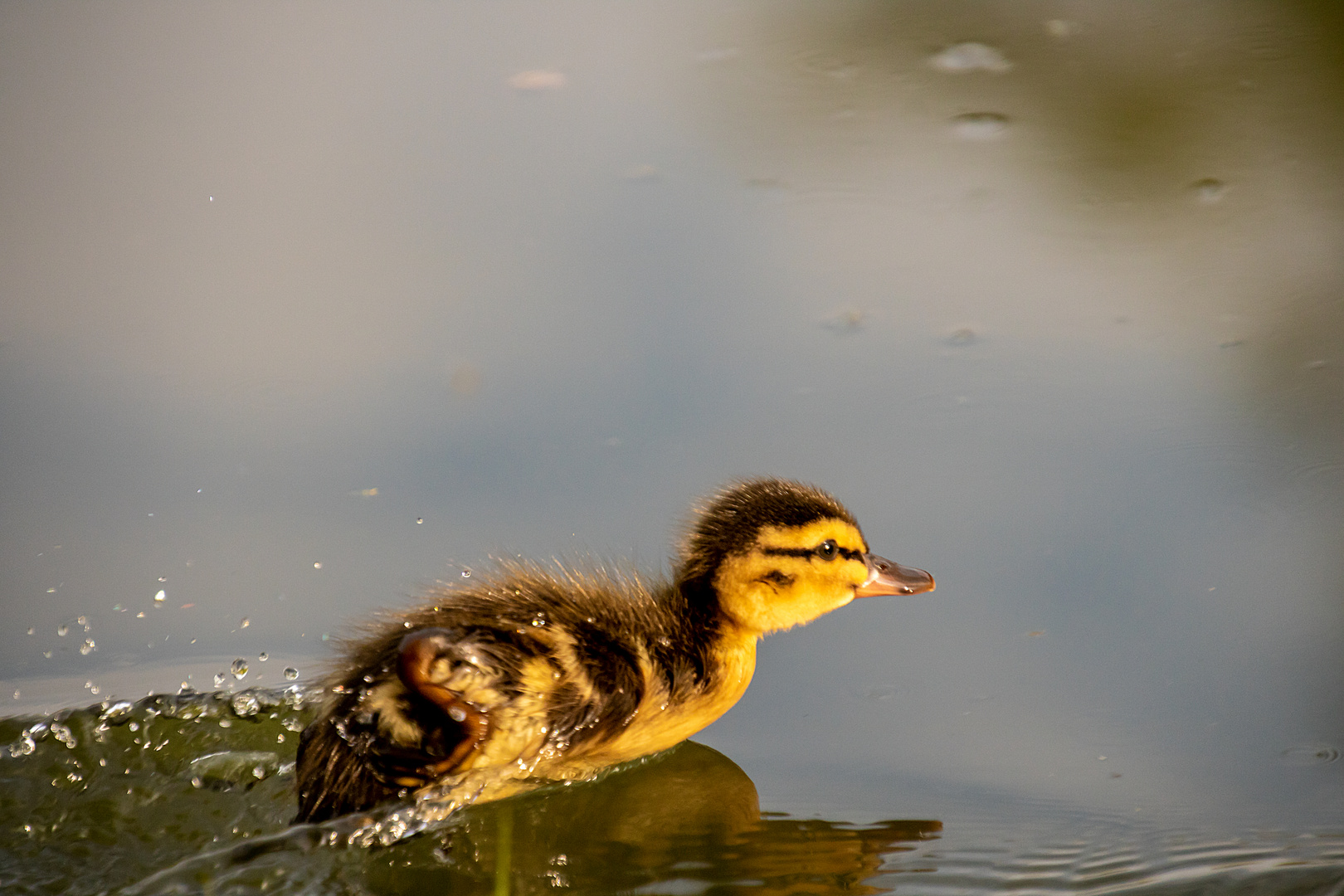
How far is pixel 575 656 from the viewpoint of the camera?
258cm

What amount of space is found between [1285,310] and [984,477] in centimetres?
105

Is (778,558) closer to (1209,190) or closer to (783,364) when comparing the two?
(783,364)

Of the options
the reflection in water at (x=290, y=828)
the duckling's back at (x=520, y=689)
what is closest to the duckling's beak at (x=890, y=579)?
the duckling's back at (x=520, y=689)

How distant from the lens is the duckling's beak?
2.82m

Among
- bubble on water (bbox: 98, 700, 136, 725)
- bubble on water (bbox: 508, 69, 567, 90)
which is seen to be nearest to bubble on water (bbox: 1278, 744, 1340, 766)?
bubble on water (bbox: 98, 700, 136, 725)

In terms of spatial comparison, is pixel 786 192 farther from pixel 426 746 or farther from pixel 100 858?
pixel 100 858

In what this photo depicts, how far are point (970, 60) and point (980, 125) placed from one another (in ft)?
1.17

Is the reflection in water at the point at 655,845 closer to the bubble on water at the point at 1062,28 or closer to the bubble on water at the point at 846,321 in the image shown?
the bubble on water at the point at 846,321

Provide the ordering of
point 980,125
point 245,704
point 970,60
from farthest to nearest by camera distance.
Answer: point 970,60
point 980,125
point 245,704

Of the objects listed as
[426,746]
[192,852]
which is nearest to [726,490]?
[426,746]

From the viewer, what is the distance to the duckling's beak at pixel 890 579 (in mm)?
2818

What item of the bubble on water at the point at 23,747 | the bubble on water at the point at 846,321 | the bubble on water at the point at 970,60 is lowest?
the bubble on water at the point at 23,747

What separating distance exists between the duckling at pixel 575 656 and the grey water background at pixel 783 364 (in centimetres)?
13

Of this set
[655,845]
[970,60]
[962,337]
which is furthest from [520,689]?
[970,60]
